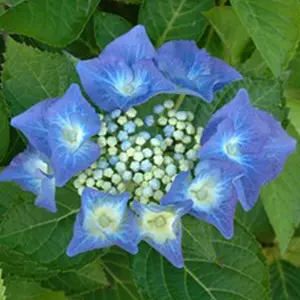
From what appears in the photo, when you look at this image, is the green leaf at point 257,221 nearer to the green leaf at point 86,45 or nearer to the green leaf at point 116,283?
the green leaf at point 116,283

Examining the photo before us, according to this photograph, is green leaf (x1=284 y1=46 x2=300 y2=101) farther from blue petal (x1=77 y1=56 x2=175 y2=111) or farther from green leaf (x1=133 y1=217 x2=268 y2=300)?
blue petal (x1=77 y1=56 x2=175 y2=111)

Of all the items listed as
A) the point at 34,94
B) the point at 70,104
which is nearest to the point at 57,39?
the point at 34,94

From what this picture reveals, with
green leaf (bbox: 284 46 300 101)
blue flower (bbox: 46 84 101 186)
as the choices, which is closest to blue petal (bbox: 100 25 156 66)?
blue flower (bbox: 46 84 101 186)

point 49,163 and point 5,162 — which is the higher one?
point 49,163

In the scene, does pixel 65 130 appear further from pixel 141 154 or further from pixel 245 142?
pixel 245 142

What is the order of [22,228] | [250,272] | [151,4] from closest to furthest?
[22,228] < [250,272] < [151,4]

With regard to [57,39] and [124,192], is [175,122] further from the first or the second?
[57,39]
